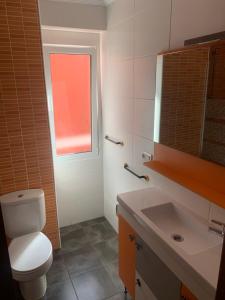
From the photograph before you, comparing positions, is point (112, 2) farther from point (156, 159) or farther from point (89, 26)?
point (156, 159)

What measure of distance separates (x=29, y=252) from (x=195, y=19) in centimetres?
201

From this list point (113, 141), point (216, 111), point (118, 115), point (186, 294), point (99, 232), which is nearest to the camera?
point (186, 294)

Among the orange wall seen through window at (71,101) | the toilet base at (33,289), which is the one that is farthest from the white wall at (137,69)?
the toilet base at (33,289)

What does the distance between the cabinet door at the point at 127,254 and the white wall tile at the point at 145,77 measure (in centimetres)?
98

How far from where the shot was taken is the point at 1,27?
185 cm

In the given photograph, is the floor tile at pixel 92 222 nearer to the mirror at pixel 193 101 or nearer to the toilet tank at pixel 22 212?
the toilet tank at pixel 22 212

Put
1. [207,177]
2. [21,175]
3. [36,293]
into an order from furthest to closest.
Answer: [21,175] < [36,293] < [207,177]

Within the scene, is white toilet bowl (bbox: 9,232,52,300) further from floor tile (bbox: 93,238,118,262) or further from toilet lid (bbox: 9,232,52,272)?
floor tile (bbox: 93,238,118,262)

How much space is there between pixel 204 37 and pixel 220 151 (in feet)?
2.05

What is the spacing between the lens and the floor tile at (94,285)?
6.46ft

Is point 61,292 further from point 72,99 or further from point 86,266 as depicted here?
point 72,99

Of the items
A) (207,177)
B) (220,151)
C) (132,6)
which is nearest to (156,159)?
(207,177)

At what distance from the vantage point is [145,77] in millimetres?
1821

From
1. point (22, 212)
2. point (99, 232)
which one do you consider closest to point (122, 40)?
point (22, 212)
